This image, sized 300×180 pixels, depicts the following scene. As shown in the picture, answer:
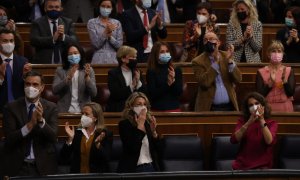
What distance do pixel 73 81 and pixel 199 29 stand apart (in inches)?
52.5

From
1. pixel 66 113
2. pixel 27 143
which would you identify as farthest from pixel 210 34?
pixel 27 143

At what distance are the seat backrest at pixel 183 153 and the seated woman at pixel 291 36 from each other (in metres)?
1.76

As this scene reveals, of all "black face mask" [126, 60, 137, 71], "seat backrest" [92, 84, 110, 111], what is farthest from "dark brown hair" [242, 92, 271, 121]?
"seat backrest" [92, 84, 110, 111]

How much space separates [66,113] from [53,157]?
71cm

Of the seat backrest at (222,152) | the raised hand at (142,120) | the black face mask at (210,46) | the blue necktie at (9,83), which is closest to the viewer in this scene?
the raised hand at (142,120)

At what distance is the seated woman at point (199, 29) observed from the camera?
8.96m

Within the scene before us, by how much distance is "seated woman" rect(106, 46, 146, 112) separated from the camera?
8.07 meters

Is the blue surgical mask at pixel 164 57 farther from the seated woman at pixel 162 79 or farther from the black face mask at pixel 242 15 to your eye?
the black face mask at pixel 242 15

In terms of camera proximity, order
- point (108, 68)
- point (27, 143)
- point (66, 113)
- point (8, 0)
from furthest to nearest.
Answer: point (8, 0) → point (108, 68) → point (66, 113) → point (27, 143)

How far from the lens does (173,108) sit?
26.9 ft

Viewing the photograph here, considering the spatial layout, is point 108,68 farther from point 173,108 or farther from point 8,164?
point 8,164

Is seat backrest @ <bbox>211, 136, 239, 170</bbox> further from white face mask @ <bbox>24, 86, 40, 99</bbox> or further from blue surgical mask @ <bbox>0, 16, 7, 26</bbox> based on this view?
blue surgical mask @ <bbox>0, 16, 7, 26</bbox>

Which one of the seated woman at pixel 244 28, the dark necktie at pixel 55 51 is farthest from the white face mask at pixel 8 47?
the seated woman at pixel 244 28

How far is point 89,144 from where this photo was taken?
23.5ft
